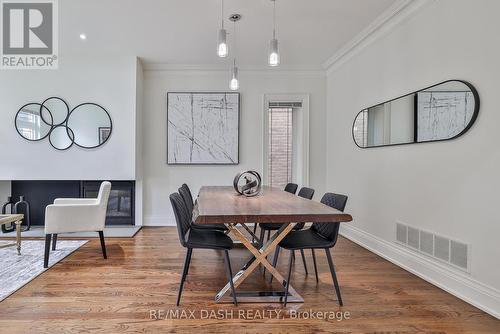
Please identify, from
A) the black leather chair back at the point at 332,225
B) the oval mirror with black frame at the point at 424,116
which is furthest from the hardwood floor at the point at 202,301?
the oval mirror with black frame at the point at 424,116

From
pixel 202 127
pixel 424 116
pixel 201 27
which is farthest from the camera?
pixel 202 127

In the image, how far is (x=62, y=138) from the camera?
14.9 ft

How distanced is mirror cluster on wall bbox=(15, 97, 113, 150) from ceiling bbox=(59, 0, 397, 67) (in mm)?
858

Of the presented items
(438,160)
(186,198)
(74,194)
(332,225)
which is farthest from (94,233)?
(438,160)

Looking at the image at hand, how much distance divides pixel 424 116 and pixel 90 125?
4553 millimetres

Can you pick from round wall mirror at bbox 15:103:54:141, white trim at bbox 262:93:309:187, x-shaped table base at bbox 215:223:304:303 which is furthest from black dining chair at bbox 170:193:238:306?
round wall mirror at bbox 15:103:54:141

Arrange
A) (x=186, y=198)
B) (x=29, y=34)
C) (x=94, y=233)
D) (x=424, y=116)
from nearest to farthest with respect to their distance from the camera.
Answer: (x=424, y=116), (x=186, y=198), (x=29, y=34), (x=94, y=233)

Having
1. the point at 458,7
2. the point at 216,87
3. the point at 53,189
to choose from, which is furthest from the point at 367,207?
the point at 53,189

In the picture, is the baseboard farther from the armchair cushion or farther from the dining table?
the armchair cushion

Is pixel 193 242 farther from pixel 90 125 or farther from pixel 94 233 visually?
pixel 90 125

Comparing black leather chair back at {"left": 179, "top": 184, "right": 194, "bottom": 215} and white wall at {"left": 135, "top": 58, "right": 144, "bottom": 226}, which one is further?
white wall at {"left": 135, "top": 58, "right": 144, "bottom": 226}

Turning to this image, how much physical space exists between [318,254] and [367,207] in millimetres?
920

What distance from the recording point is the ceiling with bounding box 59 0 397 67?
10.3 feet

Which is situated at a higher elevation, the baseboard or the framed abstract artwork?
the framed abstract artwork
